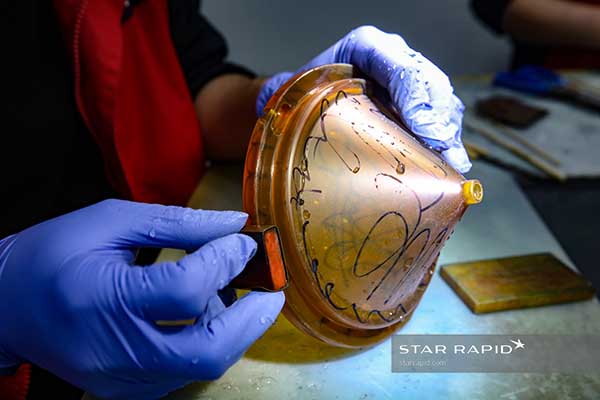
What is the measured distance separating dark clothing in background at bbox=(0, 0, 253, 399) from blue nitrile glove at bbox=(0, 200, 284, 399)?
7.6 inches

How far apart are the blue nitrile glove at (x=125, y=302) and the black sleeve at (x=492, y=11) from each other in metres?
1.43

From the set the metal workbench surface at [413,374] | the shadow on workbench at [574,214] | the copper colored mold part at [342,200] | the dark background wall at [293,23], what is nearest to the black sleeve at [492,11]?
the dark background wall at [293,23]

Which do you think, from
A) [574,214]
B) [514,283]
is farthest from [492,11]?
[514,283]

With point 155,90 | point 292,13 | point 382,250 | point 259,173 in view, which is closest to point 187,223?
point 259,173

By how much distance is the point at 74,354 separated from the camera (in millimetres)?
527

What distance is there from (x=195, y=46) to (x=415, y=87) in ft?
1.85

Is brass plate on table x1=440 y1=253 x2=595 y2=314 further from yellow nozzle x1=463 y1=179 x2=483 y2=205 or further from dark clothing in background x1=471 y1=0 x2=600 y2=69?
dark clothing in background x1=471 y1=0 x2=600 y2=69

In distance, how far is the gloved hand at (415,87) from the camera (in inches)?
26.8

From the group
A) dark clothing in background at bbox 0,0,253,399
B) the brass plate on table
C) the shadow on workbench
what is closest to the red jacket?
dark clothing in background at bbox 0,0,253,399

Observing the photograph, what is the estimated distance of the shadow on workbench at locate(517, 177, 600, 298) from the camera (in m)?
0.95

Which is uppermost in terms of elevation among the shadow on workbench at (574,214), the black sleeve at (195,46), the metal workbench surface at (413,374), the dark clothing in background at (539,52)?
the black sleeve at (195,46)

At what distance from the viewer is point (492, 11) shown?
5.55 ft

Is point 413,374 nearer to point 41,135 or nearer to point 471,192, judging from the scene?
point 471,192

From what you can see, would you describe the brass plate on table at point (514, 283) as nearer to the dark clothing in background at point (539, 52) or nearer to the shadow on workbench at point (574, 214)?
the shadow on workbench at point (574, 214)
